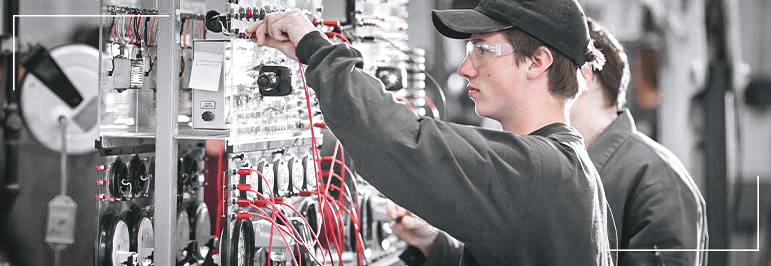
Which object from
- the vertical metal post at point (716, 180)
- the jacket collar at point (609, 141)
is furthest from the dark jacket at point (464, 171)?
the vertical metal post at point (716, 180)

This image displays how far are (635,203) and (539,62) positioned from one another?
3.44 feet

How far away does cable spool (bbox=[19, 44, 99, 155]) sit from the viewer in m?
3.76

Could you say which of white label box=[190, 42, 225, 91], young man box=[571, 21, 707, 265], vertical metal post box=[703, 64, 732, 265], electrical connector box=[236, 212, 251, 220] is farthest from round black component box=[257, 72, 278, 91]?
vertical metal post box=[703, 64, 732, 265]

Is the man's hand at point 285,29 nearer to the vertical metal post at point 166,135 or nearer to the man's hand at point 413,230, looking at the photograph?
the vertical metal post at point 166,135

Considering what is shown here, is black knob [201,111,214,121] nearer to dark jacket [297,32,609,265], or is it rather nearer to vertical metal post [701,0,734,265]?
dark jacket [297,32,609,265]

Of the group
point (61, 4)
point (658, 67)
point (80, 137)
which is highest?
point (61, 4)

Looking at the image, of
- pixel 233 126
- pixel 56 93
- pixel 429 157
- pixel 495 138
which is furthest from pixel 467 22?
pixel 56 93

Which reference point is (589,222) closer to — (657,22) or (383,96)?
(383,96)

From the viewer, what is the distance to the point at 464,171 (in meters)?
1.38

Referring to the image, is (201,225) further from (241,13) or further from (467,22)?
(467,22)

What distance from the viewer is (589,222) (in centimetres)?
154

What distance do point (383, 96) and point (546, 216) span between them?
42cm

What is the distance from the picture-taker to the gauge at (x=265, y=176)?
84.0 inches

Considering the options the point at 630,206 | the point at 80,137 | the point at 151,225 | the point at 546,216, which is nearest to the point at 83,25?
the point at 80,137
